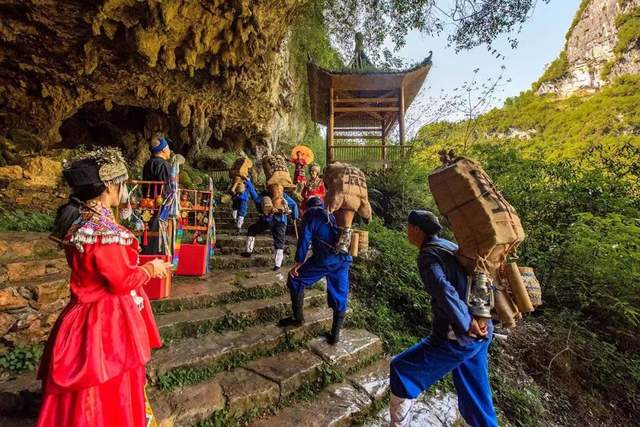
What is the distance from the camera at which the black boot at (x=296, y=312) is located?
3328mm

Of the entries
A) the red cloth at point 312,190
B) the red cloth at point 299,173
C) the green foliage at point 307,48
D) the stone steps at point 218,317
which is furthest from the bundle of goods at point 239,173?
the green foliage at point 307,48

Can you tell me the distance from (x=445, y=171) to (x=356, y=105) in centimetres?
1153

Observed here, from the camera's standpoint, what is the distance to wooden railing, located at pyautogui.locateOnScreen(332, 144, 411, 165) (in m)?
9.55

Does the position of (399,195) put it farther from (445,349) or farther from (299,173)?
(445,349)

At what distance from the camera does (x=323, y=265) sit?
10.4ft

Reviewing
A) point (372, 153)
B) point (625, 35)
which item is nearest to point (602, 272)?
point (372, 153)

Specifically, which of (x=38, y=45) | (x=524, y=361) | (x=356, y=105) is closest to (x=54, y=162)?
(x=38, y=45)

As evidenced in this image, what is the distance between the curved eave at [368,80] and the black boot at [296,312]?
9092 mm

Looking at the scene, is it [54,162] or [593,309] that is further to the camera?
[54,162]

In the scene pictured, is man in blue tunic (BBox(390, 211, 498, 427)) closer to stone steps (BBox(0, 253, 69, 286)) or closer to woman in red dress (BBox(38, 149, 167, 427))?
woman in red dress (BBox(38, 149, 167, 427))

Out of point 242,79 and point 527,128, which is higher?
point 527,128

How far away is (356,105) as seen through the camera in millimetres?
12367

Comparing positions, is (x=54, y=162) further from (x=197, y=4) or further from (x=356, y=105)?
(x=356, y=105)

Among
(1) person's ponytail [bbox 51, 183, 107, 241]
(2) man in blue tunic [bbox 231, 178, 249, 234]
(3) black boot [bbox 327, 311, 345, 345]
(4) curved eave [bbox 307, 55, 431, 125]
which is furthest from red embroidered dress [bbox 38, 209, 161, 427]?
(4) curved eave [bbox 307, 55, 431, 125]
